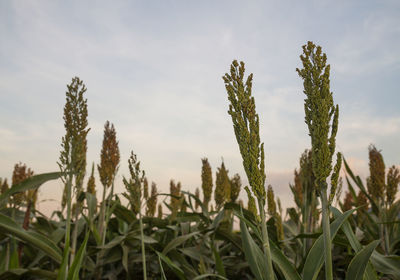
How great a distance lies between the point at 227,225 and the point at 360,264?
2.16 metres

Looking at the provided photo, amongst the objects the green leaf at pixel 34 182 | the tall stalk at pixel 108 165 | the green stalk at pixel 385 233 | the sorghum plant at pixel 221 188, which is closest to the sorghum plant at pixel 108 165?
the tall stalk at pixel 108 165

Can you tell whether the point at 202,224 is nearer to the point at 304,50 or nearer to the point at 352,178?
the point at 352,178

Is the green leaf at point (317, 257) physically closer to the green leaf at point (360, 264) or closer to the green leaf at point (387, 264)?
the green leaf at point (360, 264)

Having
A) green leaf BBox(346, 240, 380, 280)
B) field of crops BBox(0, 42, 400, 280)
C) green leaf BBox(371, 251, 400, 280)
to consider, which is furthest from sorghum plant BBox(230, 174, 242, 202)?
green leaf BBox(346, 240, 380, 280)

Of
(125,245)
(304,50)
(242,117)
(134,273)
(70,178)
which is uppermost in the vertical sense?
(304,50)

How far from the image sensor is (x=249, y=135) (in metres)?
Result: 1.74

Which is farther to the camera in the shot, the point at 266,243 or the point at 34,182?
the point at 34,182

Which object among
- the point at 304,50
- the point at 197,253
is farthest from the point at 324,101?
the point at 197,253

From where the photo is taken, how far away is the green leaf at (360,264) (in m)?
1.71

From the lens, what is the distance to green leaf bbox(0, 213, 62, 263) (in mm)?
2635

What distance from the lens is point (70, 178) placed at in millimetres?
2621

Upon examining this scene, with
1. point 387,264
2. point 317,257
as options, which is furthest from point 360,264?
point 387,264

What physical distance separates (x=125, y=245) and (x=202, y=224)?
966 millimetres

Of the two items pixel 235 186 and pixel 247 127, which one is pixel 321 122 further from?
pixel 235 186
